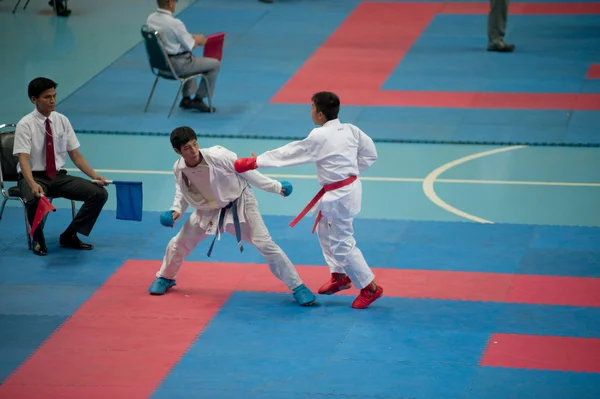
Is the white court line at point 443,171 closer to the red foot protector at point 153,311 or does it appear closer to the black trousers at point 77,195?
the red foot protector at point 153,311

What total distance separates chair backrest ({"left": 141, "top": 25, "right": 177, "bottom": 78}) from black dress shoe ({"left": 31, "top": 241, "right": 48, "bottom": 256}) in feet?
14.1

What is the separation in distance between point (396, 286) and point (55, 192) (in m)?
3.13

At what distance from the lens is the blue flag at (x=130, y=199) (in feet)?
29.0

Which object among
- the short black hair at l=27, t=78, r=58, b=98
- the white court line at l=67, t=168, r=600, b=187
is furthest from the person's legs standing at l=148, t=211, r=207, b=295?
the white court line at l=67, t=168, r=600, b=187

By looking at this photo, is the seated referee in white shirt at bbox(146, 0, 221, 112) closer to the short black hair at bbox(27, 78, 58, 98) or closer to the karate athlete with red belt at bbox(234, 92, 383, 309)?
the short black hair at bbox(27, 78, 58, 98)

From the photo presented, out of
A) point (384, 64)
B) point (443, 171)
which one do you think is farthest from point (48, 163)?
point (384, 64)

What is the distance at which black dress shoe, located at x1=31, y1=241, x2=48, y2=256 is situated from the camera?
9237mm

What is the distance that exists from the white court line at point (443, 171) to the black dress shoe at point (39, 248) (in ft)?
12.5

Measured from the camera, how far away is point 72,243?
938 cm

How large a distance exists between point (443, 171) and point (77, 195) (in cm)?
408

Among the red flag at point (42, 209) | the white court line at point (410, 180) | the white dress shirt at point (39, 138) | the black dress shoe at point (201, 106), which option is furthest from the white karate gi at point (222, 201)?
Result: the black dress shoe at point (201, 106)

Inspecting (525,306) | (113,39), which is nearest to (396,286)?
(525,306)

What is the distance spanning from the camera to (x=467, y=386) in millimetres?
6750

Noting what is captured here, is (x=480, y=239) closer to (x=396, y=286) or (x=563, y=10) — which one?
(x=396, y=286)
